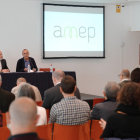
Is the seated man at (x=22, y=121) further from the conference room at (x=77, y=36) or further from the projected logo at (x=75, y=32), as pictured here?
the projected logo at (x=75, y=32)

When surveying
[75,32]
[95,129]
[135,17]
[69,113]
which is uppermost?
[135,17]

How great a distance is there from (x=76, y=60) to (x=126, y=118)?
20.3 feet

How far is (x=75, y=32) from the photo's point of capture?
7785 millimetres

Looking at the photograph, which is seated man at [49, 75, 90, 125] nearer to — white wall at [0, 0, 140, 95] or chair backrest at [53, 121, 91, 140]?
chair backrest at [53, 121, 91, 140]

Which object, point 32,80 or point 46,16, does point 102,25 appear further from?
point 32,80

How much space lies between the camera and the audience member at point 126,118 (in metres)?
1.80

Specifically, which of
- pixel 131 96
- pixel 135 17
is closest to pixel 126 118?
pixel 131 96

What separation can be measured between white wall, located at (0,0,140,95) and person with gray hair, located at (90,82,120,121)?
514 cm

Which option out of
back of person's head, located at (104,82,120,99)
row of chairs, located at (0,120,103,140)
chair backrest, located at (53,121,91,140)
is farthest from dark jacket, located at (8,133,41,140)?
back of person's head, located at (104,82,120,99)

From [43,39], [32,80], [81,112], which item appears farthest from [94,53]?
[81,112]

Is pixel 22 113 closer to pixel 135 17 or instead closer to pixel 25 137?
pixel 25 137

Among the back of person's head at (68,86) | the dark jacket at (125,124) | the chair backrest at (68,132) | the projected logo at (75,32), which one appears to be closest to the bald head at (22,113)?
the dark jacket at (125,124)

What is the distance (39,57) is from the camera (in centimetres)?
753

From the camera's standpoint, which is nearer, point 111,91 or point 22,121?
point 22,121
